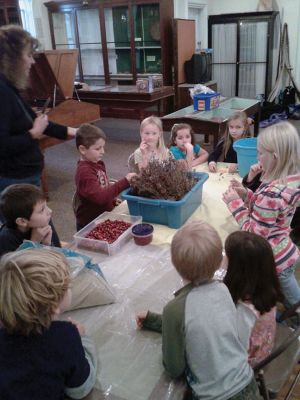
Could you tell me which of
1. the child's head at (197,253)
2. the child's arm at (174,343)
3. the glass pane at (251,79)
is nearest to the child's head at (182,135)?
the child's head at (197,253)

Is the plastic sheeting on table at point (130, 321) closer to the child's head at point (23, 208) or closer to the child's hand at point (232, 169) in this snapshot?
the child's head at point (23, 208)

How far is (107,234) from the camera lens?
1.52 metres

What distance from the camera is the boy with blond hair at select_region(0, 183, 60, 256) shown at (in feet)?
4.59

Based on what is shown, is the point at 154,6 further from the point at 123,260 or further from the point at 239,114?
the point at 123,260

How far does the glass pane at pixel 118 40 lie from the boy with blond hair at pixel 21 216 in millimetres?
5775

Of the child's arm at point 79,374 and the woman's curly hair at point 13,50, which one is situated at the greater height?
the woman's curly hair at point 13,50

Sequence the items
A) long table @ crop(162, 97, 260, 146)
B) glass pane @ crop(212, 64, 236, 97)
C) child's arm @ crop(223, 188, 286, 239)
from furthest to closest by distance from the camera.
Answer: glass pane @ crop(212, 64, 236, 97) → long table @ crop(162, 97, 260, 146) → child's arm @ crop(223, 188, 286, 239)

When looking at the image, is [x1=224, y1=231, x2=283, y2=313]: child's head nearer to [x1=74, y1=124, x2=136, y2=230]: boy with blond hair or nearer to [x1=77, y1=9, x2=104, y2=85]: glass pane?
[x1=74, y1=124, x2=136, y2=230]: boy with blond hair

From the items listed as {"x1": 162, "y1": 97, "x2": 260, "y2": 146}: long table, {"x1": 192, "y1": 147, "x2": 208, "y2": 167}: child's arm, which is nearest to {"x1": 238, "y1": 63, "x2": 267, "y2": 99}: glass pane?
{"x1": 162, "y1": 97, "x2": 260, "y2": 146}: long table

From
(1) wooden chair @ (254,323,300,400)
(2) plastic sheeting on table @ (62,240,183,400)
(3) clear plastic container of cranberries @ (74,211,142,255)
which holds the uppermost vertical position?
(3) clear plastic container of cranberries @ (74,211,142,255)

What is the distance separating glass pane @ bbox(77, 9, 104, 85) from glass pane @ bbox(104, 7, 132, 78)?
0.22 m

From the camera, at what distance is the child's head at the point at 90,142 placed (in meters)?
1.81

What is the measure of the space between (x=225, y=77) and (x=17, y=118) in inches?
256

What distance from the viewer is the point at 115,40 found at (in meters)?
6.78
